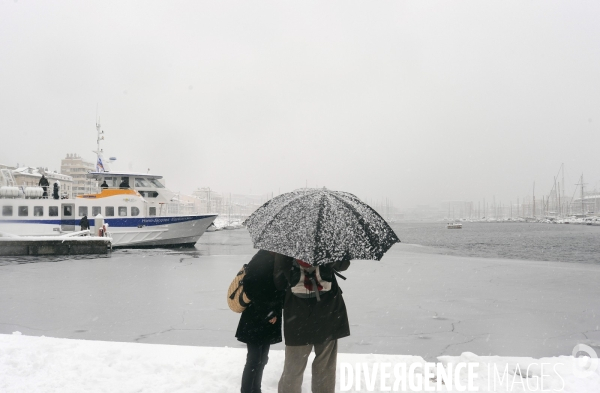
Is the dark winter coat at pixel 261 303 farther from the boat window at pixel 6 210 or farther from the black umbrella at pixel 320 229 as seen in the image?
the boat window at pixel 6 210

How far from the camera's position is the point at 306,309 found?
2.93 m

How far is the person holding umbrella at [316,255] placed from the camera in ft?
9.08

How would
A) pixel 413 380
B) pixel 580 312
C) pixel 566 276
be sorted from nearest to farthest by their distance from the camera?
pixel 413 380, pixel 580 312, pixel 566 276

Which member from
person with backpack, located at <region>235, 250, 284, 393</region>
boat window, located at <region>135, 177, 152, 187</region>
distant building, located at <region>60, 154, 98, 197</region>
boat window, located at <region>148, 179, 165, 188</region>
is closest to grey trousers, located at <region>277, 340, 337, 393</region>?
person with backpack, located at <region>235, 250, 284, 393</region>

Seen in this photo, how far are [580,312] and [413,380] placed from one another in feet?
21.1

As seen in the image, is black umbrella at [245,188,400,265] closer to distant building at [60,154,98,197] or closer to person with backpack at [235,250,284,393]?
person with backpack at [235,250,284,393]

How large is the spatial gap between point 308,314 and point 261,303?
0.39 m

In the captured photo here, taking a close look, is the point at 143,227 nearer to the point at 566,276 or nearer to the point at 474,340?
the point at 566,276

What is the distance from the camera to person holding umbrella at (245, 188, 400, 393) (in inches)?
109

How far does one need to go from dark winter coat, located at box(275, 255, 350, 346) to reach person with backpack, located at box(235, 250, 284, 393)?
4.4 inches

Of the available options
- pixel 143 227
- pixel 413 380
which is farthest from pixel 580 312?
pixel 143 227

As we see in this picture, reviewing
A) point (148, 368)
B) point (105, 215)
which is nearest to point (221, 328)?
point (148, 368)

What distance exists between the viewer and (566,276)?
50.5 feet

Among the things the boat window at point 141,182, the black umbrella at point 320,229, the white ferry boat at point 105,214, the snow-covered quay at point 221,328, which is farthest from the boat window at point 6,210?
the black umbrella at point 320,229
